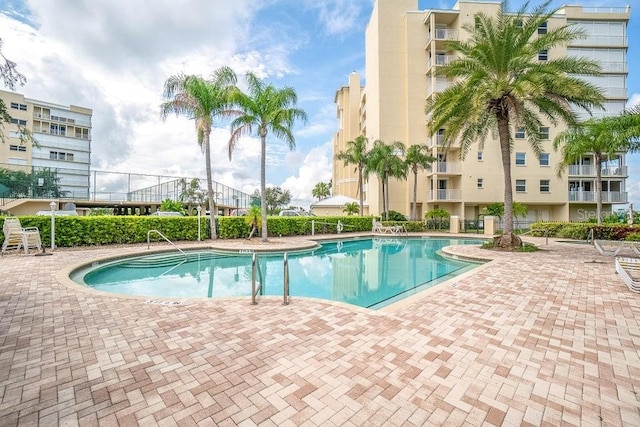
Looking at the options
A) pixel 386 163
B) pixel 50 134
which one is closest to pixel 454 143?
pixel 386 163

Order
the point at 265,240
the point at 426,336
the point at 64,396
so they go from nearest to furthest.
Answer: the point at 64,396 → the point at 426,336 → the point at 265,240

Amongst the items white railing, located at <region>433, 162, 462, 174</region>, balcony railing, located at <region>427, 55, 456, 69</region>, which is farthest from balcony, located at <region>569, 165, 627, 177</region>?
balcony railing, located at <region>427, 55, 456, 69</region>

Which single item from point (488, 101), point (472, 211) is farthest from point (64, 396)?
point (472, 211)

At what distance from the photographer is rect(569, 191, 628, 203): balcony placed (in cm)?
2717

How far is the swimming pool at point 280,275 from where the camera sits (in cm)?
730

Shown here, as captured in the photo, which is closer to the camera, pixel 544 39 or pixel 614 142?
pixel 544 39

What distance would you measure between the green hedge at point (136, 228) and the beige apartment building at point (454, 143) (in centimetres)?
1451

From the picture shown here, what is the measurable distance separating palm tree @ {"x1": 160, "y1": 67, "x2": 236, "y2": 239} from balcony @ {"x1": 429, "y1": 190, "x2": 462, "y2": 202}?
65.6 ft

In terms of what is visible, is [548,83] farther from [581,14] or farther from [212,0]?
[581,14]

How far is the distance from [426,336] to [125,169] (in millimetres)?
29707

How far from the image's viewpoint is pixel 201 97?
1516cm

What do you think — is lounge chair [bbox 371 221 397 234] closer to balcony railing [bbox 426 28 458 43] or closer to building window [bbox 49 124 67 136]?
balcony railing [bbox 426 28 458 43]

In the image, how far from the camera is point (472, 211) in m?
29.2

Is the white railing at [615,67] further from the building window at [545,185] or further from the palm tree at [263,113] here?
the palm tree at [263,113]
